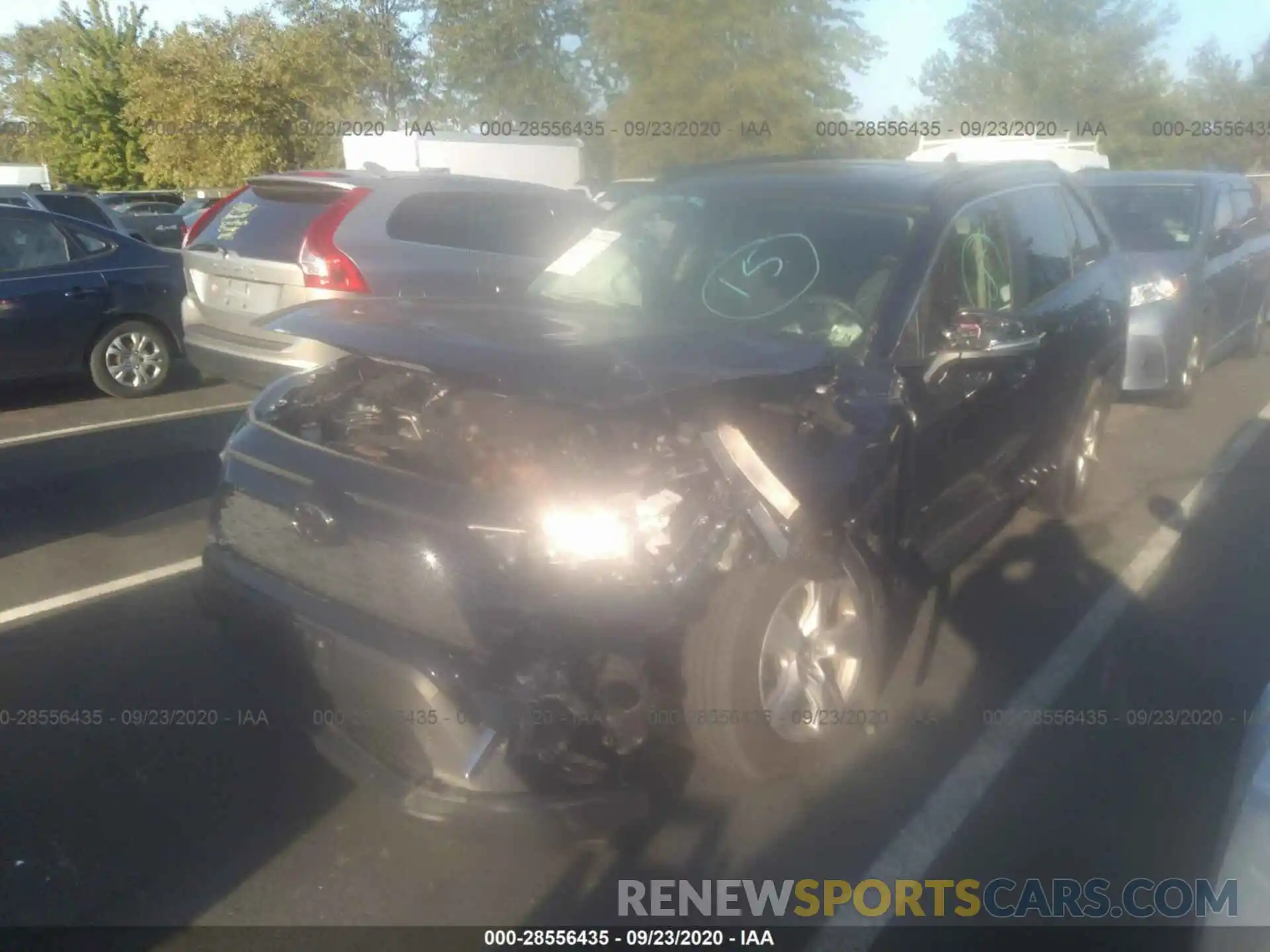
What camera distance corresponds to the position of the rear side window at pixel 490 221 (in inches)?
323

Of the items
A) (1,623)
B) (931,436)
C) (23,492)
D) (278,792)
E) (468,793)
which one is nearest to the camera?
(468,793)

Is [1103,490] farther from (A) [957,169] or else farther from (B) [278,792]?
(B) [278,792]

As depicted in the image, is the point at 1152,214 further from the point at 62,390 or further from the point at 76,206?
the point at 76,206

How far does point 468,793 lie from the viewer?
2.75 m

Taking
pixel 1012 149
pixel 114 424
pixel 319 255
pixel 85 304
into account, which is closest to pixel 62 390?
pixel 85 304

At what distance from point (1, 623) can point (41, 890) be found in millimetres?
2023

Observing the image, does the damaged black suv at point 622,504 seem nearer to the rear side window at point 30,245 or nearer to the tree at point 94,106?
the rear side window at point 30,245

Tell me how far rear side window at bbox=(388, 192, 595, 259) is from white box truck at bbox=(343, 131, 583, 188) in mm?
10014

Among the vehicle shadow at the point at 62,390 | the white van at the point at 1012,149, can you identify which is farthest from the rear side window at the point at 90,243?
the white van at the point at 1012,149

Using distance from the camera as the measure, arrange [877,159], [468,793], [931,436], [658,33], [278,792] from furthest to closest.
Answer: [658,33] → [877,159] → [931,436] → [278,792] → [468,793]

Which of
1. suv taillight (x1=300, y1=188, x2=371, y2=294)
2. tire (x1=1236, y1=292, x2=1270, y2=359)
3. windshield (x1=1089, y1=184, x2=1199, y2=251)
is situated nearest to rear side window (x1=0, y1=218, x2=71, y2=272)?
suv taillight (x1=300, y1=188, x2=371, y2=294)

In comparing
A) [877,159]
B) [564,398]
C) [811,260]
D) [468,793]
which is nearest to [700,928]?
[468,793]

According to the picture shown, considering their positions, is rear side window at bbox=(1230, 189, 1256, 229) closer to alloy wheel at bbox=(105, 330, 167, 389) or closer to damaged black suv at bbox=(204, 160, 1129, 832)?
damaged black suv at bbox=(204, 160, 1129, 832)

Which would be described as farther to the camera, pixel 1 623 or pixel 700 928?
pixel 1 623
